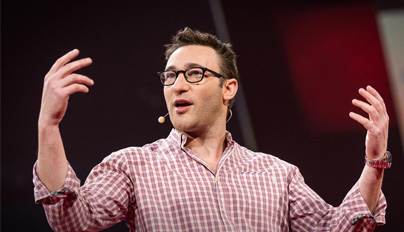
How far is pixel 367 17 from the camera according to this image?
315 cm

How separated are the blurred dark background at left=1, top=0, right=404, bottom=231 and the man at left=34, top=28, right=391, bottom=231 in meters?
0.75

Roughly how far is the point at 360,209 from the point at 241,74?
1456mm

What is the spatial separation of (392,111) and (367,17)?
2.15ft

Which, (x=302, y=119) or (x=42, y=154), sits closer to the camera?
(x=42, y=154)

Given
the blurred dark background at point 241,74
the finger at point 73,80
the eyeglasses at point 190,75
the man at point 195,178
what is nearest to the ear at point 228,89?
the man at point 195,178

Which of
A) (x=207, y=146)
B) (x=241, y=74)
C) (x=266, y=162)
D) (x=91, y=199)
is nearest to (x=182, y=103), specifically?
(x=207, y=146)

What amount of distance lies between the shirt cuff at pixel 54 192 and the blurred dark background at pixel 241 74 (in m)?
1.27

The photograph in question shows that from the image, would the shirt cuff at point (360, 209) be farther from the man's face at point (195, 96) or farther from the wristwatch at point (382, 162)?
the man's face at point (195, 96)

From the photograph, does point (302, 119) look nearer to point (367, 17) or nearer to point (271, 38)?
point (271, 38)

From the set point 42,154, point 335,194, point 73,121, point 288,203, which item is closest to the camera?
point 42,154

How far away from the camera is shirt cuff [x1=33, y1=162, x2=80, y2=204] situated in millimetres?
1418

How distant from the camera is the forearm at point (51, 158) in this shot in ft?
4.56

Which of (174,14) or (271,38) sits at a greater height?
(174,14)

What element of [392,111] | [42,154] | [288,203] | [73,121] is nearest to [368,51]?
[392,111]
